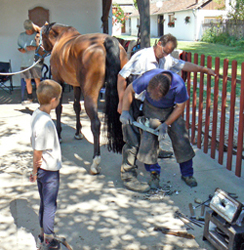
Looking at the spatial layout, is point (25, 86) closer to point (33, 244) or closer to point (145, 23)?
point (145, 23)

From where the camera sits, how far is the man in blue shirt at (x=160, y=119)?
401 centimetres

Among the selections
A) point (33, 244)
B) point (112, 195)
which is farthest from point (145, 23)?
point (33, 244)

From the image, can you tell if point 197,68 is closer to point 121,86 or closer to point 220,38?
point 121,86

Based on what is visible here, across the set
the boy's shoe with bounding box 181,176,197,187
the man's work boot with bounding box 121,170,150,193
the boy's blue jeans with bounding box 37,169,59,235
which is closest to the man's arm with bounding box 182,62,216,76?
the boy's shoe with bounding box 181,176,197,187

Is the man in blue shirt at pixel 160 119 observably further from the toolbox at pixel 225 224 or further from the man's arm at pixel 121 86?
the toolbox at pixel 225 224

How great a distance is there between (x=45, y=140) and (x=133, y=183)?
1.69 metres

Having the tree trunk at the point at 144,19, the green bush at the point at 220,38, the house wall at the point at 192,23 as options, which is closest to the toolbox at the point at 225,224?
the tree trunk at the point at 144,19

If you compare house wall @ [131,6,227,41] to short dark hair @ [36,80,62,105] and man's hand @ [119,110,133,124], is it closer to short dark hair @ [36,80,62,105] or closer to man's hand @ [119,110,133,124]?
man's hand @ [119,110,133,124]

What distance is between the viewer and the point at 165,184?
4422 mm

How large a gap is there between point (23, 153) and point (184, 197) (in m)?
2.71

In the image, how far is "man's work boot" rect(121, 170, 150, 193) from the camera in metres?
4.22

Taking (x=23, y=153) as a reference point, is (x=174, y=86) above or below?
above

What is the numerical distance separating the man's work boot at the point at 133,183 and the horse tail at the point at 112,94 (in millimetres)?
603

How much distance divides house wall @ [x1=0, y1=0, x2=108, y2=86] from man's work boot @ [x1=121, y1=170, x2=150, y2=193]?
725 centimetres
